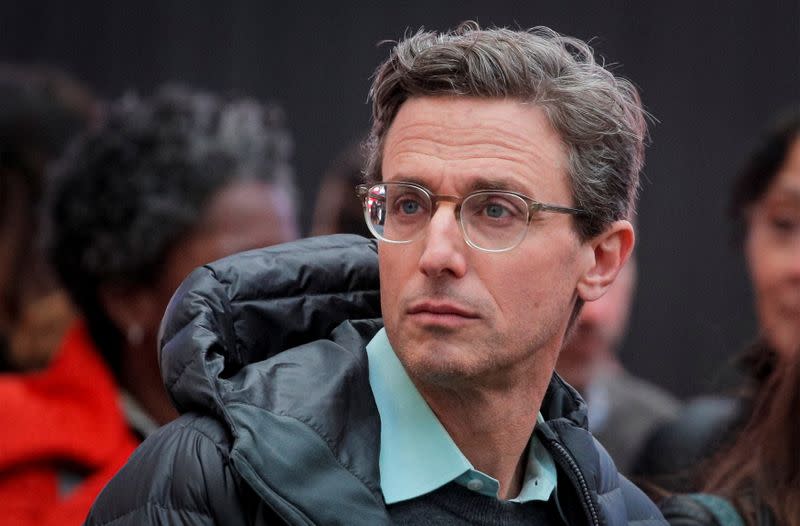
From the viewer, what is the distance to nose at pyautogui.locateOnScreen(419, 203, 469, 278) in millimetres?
2545

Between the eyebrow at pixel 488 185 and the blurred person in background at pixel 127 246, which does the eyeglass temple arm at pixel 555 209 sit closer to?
the eyebrow at pixel 488 185

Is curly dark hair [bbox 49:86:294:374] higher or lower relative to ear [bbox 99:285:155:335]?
higher

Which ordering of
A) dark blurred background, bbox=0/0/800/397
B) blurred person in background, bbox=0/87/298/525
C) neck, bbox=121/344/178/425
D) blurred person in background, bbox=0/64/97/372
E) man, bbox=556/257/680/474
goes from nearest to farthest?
blurred person in background, bbox=0/87/298/525, neck, bbox=121/344/178/425, blurred person in background, bbox=0/64/97/372, man, bbox=556/257/680/474, dark blurred background, bbox=0/0/800/397

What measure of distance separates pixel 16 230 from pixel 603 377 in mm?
2322

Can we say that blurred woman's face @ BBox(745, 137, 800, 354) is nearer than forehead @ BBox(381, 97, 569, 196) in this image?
No

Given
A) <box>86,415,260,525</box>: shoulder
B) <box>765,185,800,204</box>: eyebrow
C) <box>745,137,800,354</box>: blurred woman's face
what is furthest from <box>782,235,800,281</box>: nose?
<box>86,415,260,525</box>: shoulder

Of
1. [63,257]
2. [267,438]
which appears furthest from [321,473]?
[63,257]

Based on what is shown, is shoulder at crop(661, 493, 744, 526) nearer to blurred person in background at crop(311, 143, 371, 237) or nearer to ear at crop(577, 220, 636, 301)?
ear at crop(577, 220, 636, 301)

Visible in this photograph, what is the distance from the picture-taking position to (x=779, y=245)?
15.1 ft

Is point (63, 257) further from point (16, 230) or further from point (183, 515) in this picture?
point (183, 515)

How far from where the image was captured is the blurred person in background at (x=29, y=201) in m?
4.38

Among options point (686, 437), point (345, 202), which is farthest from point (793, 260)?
point (345, 202)

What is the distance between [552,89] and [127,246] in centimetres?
177

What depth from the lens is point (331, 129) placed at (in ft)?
22.1
